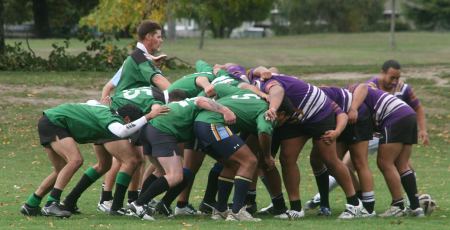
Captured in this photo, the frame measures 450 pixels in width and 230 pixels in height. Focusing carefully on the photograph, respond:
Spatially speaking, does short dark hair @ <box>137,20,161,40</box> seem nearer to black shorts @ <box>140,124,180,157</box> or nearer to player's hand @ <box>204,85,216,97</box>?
player's hand @ <box>204,85,216,97</box>

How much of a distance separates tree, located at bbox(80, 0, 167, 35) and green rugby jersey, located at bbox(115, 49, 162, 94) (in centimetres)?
1600

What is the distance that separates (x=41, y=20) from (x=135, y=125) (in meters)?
50.1

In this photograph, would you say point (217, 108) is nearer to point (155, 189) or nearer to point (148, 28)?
point (155, 189)

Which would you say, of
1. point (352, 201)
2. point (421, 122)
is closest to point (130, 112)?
point (352, 201)

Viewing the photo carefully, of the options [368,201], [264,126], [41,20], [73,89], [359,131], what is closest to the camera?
[264,126]

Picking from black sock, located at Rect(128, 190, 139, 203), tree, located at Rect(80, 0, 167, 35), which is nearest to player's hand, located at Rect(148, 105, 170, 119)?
black sock, located at Rect(128, 190, 139, 203)

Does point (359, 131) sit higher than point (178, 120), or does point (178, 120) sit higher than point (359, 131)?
point (178, 120)

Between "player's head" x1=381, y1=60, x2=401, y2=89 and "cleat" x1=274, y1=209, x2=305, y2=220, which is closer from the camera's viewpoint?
"cleat" x1=274, y1=209, x2=305, y2=220

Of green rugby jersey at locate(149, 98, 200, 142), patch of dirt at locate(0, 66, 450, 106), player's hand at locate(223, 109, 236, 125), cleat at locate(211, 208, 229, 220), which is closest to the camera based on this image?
player's hand at locate(223, 109, 236, 125)

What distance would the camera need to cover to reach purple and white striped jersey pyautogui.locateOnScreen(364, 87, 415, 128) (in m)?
11.4

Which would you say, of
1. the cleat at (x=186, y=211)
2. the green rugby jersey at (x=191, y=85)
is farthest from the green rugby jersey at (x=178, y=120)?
the cleat at (x=186, y=211)

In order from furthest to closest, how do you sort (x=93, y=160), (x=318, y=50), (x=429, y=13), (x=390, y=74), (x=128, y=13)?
(x=429, y=13)
(x=318, y=50)
(x=128, y=13)
(x=93, y=160)
(x=390, y=74)

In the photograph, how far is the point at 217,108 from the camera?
1064 cm

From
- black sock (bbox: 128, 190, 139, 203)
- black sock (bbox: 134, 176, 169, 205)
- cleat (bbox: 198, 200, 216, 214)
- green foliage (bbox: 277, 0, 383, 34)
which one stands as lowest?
green foliage (bbox: 277, 0, 383, 34)
